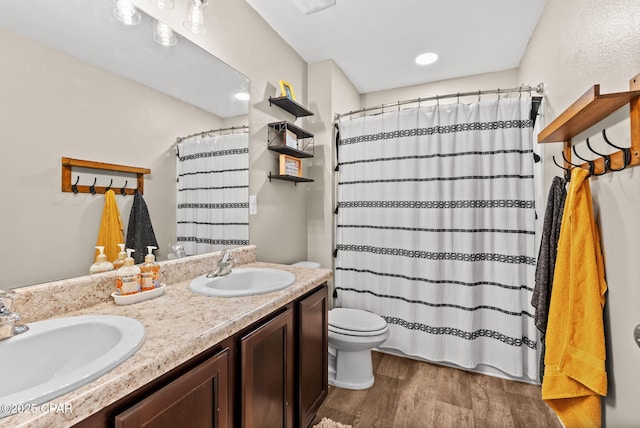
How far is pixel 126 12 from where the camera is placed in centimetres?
117

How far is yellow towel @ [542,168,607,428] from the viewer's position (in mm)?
1069

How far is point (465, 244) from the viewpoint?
6.61 ft

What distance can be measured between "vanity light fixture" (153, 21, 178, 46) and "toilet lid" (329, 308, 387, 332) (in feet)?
6.25

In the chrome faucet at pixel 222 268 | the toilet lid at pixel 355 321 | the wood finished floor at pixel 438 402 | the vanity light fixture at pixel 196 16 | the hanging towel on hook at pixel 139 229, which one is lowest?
the wood finished floor at pixel 438 402

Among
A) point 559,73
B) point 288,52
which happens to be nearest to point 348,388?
point 559,73

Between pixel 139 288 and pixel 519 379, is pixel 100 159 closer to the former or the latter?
pixel 139 288

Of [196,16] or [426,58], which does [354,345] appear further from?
[426,58]

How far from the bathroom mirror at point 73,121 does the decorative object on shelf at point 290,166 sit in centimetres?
78

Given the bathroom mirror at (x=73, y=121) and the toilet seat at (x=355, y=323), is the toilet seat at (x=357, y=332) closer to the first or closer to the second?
the toilet seat at (x=355, y=323)

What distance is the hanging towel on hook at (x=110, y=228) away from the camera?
1080mm

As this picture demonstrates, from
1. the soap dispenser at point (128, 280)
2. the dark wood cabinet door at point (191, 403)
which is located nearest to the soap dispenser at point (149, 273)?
the soap dispenser at point (128, 280)

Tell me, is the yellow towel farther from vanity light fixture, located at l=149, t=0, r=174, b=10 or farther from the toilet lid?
vanity light fixture, located at l=149, t=0, r=174, b=10

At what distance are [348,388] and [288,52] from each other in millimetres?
2634

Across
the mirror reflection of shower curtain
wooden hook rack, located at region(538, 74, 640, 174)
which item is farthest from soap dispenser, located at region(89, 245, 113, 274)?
wooden hook rack, located at region(538, 74, 640, 174)
